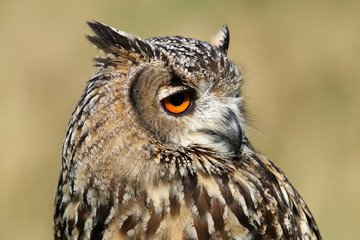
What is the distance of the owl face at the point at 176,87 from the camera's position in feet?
9.93

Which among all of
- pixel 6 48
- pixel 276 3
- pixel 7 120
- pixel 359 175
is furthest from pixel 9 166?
pixel 276 3

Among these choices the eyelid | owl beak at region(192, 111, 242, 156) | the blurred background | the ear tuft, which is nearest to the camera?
the eyelid

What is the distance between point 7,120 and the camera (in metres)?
6.23

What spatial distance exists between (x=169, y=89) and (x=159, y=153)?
0.98 ft

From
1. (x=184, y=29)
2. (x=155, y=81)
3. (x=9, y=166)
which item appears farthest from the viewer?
(x=184, y=29)

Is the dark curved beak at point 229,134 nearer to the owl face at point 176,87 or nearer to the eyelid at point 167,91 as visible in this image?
the owl face at point 176,87

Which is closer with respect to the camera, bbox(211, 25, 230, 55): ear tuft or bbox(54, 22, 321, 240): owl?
bbox(54, 22, 321, 240): owl

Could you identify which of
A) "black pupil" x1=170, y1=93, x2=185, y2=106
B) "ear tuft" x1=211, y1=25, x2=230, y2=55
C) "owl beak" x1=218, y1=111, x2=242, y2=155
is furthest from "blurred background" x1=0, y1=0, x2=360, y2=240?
"black pupil" x1=170, y1=93, x2=185, y2=106

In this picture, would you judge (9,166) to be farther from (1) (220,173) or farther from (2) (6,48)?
(1) (220,173)

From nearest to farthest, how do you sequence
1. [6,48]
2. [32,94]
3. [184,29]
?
1. [32,94]
2. [6,48]
3. [184,29]

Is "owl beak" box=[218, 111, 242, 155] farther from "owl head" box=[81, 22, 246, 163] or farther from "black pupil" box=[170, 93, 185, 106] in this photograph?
"black pupil" box=[170, 93, 185, 106]

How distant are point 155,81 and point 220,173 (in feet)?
1.82

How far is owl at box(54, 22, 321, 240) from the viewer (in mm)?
3037

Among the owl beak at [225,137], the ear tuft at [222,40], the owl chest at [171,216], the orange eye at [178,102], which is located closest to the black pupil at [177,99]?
the orange eye at [178,102]
